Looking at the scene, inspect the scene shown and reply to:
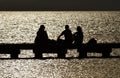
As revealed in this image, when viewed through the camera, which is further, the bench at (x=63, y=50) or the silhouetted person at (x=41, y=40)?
the bench at (x=63, y=50)

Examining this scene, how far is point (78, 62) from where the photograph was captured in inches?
1066

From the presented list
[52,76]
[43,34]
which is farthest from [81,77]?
[43,34]

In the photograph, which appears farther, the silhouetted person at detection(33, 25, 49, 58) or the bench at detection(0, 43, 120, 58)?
the bench at detection(0, 43, 120, 58)

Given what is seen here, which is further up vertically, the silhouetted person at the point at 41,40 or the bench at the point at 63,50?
the silhouetted person at the point at 41,40

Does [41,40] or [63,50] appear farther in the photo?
[63,50]

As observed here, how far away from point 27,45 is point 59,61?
192 inches

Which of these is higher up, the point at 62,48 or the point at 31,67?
the point at 62,48

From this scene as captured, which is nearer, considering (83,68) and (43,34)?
(43,34)

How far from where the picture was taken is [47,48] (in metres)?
23.9

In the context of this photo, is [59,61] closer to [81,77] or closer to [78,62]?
[78,62]

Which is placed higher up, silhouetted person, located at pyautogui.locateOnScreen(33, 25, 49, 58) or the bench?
silhouetted person, located at pyautogui.locateOnScreen(33, 25, 49, 58)

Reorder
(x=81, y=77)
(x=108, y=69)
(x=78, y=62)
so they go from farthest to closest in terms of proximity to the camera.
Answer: (x=78, y=62) → (x=108, y=69) → (x=81, y=77)

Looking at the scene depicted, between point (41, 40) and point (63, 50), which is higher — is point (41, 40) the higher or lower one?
the higher one

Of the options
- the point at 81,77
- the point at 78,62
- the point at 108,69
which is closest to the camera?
the point at 81,77
